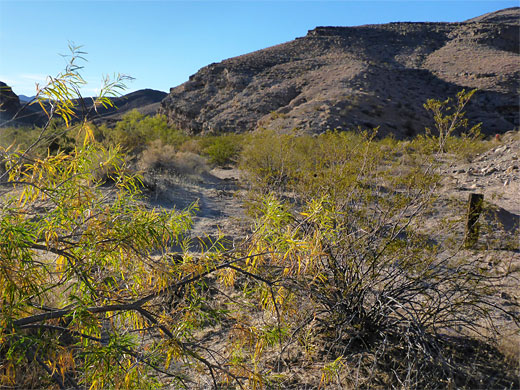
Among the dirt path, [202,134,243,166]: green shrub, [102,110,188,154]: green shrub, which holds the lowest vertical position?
the dirt path

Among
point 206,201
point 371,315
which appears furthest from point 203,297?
point 206,201

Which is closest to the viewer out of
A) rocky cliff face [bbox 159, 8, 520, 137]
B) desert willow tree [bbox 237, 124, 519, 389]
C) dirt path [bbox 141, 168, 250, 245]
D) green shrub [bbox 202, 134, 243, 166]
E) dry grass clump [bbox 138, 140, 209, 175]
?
desert willow tree [bbox 237, 124, 519, 389]

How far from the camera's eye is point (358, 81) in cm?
3369

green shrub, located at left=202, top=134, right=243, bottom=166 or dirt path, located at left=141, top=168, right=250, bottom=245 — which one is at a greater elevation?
green shrub, located at left=202, top=134, right=243, bottom=166

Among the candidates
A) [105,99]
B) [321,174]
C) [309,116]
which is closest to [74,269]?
[105,99]

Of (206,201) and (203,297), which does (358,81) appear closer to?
(206,201)

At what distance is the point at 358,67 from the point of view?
36.5 metres

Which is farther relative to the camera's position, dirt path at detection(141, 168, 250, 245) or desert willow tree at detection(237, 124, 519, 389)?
dirt path at detection(141, 168, 250, 245)

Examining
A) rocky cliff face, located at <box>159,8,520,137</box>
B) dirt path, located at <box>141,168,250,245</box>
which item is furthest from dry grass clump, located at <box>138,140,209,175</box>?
rocky cliff face, located at <box>159,8,520,137</box>

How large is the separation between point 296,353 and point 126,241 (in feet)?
7.57

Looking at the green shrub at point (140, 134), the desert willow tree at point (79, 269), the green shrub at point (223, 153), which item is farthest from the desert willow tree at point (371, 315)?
the green shrub at point (223, 153)

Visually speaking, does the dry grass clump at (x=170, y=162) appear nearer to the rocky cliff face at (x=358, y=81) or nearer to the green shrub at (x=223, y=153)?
the green shrub at (x=223, y=153)

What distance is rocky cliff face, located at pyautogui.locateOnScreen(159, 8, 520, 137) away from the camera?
2936 cm

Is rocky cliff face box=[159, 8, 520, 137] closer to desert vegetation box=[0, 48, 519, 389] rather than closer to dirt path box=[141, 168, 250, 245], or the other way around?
dirt path box=[141, 168, 250, 245]
